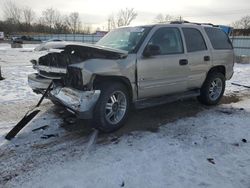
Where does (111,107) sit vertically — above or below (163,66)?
below

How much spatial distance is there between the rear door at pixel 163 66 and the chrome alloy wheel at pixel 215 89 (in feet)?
3.80

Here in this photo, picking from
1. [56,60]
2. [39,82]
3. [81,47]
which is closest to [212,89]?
[81,47]

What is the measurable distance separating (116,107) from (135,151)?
40.6 inches

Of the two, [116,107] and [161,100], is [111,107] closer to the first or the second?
[116,107]

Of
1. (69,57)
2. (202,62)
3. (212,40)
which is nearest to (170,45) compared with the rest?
(202,62)

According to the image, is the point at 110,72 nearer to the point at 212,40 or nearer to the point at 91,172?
A: the point at 91,172

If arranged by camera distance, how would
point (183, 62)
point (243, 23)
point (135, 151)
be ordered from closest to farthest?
point (135, 151) → point (183, 62) → point (243, 23)

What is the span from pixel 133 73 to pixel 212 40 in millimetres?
2714

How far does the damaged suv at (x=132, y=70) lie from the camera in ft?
13.8

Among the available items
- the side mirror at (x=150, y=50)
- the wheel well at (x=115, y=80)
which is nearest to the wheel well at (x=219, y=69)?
the side mirror at (x=150, y=50)

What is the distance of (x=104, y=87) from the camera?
4.34 m

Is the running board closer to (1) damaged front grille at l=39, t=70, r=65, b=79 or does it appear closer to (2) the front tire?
(2) the front tire

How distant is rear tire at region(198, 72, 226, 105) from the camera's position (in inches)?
248

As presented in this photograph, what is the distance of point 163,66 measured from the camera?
506cm
